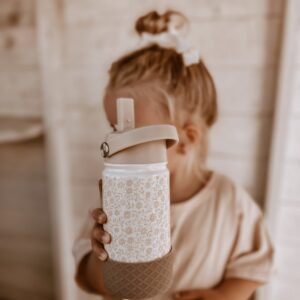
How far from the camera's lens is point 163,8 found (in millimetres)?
420

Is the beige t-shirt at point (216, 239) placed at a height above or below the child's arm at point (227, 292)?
above

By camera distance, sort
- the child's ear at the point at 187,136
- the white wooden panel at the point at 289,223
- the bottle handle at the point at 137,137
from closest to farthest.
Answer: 1. the bottle handle at the point at 137,137
2. the child's ear at the point at 187,136
3. the white wooden panel at the point at 289,223

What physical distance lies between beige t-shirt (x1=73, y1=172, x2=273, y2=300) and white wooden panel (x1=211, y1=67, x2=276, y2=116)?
100 mm

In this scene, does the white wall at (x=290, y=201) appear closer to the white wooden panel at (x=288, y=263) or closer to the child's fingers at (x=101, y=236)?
the white wooden panel at (x=288, y=263)

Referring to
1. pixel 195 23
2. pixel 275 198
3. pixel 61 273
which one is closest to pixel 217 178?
pixel 275 198

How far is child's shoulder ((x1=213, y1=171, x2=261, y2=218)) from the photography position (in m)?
0.42

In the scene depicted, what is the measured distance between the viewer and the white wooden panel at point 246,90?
1.40ft

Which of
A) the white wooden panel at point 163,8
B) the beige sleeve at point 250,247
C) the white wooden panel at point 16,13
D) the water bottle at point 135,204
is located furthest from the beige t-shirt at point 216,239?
the white wooden panel at point 16,13

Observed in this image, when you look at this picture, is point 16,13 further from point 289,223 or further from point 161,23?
point 289,223

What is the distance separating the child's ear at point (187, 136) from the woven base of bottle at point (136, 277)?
0.13 meters

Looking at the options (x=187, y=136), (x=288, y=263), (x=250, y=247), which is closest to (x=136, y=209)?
(x=187, y=136)

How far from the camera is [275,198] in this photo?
0.46m

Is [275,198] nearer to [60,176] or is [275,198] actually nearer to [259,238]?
[259,238]

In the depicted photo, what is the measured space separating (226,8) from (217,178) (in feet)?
0.75
